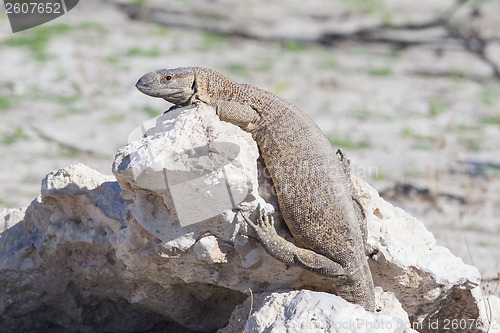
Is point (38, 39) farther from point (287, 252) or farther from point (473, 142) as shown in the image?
point (287, 252)

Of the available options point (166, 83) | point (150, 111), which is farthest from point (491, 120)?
point (166, 83)

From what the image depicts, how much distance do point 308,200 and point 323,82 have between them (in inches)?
360

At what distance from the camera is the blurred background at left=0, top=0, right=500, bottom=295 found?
9.18m

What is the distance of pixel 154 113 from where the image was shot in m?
10.8

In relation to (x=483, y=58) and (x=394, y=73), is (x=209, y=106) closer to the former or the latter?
(x=394, y=73)

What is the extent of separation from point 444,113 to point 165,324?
8.28 m

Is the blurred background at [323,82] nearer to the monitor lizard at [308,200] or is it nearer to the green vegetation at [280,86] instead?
the green vegetation at [280,86]

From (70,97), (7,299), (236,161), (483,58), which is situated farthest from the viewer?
(483,58)

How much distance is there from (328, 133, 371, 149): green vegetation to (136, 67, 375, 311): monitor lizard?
577 centimetres

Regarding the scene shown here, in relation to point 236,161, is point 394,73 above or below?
below

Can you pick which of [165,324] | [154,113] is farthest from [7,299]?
[154,113]

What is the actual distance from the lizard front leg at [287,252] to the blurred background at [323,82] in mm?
2653

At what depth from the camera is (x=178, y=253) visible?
407 cm

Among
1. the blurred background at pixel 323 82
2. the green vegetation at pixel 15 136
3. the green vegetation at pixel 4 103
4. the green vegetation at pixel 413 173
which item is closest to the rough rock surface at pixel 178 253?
the blurred background at pixel 323 82
